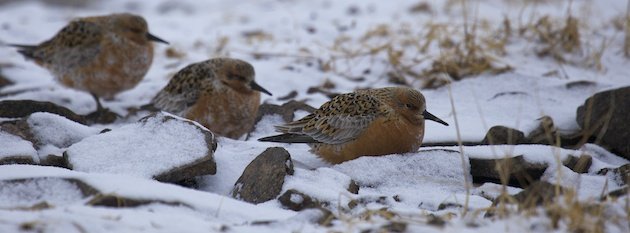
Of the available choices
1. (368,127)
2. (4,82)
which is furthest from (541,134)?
(4,82)

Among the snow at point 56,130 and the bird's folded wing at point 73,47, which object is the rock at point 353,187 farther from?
the bird's folded wing at point 73,47

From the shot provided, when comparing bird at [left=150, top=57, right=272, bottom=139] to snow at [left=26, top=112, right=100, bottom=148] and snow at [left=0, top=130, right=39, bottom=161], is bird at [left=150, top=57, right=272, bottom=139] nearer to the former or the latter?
snow at [left=26, top=112, right=100, bottom=148]

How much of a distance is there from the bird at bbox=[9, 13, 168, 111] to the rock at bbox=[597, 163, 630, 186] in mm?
4683

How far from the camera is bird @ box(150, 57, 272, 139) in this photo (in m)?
6.45

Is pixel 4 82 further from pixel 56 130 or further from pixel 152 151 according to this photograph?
pixel 152 151

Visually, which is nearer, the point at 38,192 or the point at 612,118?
the point at 38,192

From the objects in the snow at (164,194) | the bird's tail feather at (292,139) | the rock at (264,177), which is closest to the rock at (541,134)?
the bird's tail feather at (292,139)

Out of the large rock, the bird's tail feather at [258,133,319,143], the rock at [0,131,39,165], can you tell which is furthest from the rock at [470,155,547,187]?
the rock at [0,131,39,165]

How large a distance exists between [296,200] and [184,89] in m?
2.84

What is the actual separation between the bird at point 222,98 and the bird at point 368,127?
1062 mm

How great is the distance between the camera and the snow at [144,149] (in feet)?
14.9

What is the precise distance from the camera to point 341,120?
5301 millimetres

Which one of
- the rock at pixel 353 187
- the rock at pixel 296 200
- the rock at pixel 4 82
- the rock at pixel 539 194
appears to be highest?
the rock at pixel 539 194

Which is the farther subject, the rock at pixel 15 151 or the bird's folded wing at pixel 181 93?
the bird's folded wing at pixel 181 93
